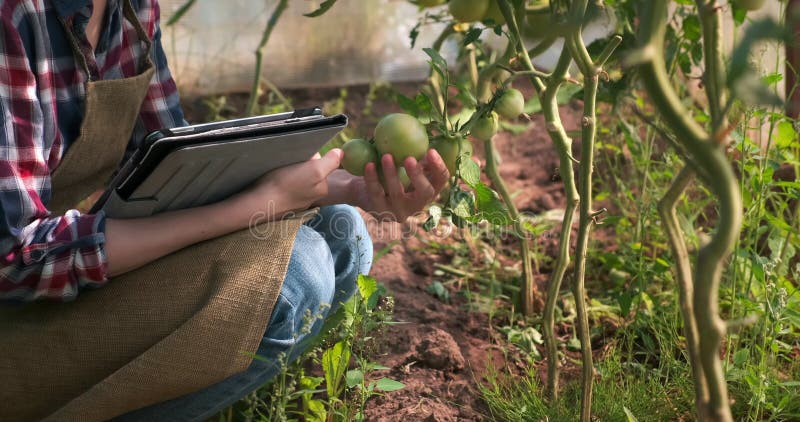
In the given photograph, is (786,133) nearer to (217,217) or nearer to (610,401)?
(610,401)

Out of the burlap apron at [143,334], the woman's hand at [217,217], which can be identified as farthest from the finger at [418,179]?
the burlap apron at [143,334]

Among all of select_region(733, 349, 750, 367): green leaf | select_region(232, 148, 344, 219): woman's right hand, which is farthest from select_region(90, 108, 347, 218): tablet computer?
select_region(733, 349, 750, 367): green leaf

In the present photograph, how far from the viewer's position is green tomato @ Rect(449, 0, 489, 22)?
3.93ft

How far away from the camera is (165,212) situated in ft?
4.02

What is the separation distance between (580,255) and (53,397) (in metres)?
0.76

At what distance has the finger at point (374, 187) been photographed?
1.16 meters

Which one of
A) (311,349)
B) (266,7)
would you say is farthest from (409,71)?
(311,349)

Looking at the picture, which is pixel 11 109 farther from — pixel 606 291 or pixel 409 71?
pixel 409 71

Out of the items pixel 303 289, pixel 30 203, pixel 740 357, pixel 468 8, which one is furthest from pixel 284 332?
pixel 740 357

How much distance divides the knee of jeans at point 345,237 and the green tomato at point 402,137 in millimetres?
345

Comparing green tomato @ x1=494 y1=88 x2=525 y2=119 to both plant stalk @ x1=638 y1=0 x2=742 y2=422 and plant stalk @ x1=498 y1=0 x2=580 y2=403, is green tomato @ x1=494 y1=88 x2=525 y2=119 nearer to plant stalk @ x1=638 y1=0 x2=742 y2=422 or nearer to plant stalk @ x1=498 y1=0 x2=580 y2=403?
plant stalk @ x1=498 y1=0 x2=580 y2=403

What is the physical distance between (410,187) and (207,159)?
289mm

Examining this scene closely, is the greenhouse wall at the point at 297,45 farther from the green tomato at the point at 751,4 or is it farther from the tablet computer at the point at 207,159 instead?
the green tomato at the point at 751,4

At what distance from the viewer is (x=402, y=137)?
3.63 feet
